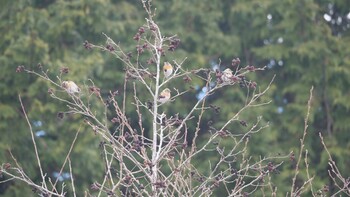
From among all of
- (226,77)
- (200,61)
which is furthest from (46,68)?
(226,77)

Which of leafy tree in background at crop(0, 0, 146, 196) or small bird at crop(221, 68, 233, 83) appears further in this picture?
leafy tree in background at crop(0, 0, 146, 196)

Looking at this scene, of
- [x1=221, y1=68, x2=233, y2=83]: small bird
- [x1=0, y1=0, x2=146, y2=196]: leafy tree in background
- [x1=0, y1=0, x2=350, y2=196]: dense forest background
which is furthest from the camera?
[x1=0, y1=0, x2=350, y2=196]: dense forest background

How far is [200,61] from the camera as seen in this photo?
38.2 ft

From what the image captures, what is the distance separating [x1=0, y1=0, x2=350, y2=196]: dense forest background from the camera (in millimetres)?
10648

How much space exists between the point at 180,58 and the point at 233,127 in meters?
1.07

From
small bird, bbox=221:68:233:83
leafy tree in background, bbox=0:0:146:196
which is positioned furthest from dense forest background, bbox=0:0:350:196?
small bird, bbox=221:68:233:83

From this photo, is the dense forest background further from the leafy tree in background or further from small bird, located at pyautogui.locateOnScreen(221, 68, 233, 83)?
small bird, located at pyautogui.locateOnScreen(221, 68, 233, 83)

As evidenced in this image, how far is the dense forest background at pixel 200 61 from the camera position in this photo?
1065cm

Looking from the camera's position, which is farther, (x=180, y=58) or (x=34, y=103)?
(x=180, y=58)

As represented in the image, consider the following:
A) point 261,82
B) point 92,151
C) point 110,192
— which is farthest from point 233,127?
point 110,192

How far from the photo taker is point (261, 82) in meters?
12.1

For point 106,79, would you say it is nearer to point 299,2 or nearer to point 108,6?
point 108,6

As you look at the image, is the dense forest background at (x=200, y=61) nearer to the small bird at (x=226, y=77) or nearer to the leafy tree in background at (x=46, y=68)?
the leafy tree in background at (x=46, y=68)

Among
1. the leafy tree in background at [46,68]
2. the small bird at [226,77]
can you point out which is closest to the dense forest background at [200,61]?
the leafy tree in background at [46,68]
